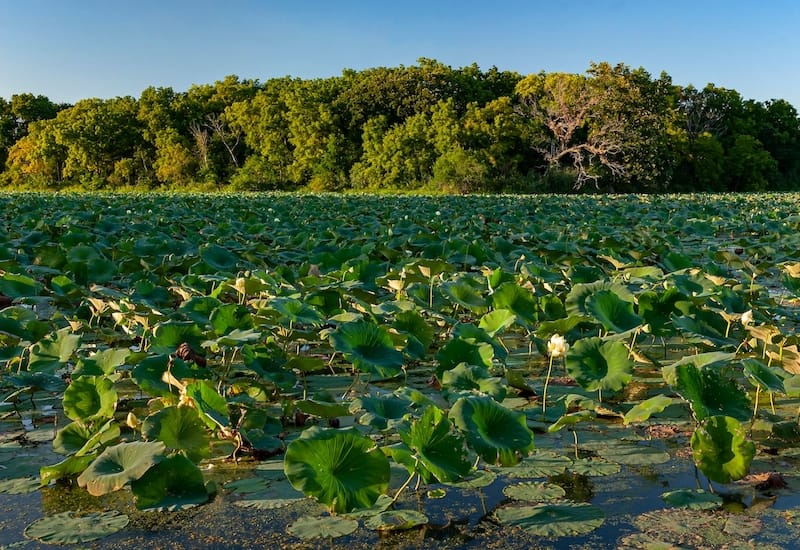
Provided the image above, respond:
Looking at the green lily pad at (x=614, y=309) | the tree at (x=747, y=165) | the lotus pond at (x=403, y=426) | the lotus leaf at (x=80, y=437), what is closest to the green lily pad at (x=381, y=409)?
the lotus pond at (x=403, y=426)

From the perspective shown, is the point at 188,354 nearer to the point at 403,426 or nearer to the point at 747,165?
the point at 403,426

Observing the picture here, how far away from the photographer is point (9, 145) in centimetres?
3859

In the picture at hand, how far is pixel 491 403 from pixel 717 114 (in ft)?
111

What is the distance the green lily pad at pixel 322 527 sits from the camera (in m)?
1.19

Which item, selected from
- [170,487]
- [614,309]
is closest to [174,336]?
[170,487]

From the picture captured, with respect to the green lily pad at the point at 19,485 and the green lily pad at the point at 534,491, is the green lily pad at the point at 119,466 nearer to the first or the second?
the green lily pad at the point at 19,485

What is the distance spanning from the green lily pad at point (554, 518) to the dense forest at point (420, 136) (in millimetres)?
20293

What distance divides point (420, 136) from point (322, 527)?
23759mm

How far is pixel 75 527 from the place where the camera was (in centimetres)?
122

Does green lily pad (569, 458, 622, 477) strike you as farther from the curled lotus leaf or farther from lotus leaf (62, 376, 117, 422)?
lotus leaf (62, 376, 117, 422)

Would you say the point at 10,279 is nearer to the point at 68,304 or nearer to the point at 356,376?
the point at 68,304

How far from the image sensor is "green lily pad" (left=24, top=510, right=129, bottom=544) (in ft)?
3.89

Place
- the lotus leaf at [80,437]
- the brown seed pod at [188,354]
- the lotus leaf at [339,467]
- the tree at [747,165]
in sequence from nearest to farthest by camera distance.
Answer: the lotus leaf at [339,467], the lotus leaf at [80,437], the brown seed pod at [188,354], the tree at [747,165]

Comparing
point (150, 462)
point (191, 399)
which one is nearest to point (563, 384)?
point (191, 399)
